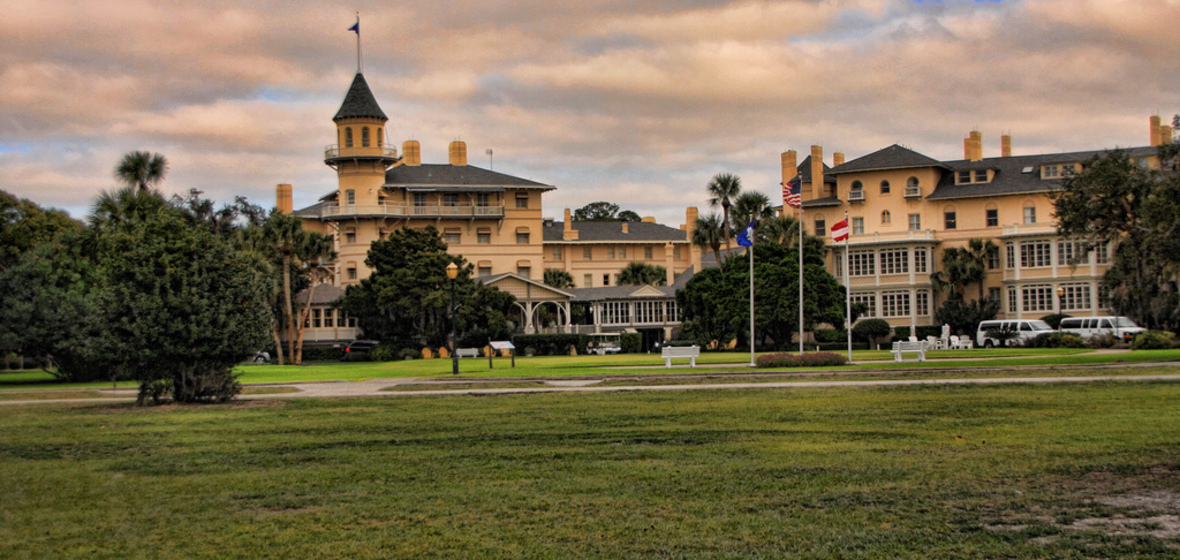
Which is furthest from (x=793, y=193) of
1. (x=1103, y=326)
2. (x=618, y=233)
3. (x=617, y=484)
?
(x=618, y=233)

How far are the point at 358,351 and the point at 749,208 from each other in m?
27.6

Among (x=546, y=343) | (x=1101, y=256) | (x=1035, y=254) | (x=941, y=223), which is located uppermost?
(x=941, y=223)

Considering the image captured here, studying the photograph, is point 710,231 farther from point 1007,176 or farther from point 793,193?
point 793,193

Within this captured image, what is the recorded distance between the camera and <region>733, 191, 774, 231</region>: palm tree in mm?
73312

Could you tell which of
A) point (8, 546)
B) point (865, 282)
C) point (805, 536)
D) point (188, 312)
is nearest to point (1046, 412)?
point (805, 536)

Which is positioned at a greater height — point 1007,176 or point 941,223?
point 1007,176

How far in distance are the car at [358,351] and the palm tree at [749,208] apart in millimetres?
25584

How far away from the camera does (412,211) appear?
278ft

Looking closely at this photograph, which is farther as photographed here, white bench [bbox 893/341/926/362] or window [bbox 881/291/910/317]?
window [bbox 881/291/910/317]

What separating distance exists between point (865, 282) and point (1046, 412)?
58.2m

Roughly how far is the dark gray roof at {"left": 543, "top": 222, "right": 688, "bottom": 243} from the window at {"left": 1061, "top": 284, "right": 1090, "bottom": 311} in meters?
35.8

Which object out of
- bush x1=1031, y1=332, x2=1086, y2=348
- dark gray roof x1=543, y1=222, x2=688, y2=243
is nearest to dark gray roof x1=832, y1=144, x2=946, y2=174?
dark gray roof x1=543, y1=222, x2=688, y2=243

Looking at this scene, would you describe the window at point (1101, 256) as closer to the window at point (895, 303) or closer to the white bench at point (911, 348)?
the window at point (895, 303)

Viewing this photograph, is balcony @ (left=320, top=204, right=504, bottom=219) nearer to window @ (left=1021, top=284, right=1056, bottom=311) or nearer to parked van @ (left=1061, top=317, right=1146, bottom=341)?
window @ (left=1021, top=284, right=1056, bottom=311)
